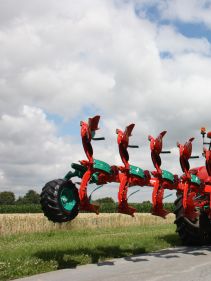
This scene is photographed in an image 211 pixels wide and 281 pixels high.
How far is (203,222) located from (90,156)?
455 cm

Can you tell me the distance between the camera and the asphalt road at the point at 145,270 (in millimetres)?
7102

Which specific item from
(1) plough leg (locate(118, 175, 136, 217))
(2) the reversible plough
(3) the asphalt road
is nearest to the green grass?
(3) the asphalt road

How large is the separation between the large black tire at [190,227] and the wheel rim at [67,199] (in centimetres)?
391

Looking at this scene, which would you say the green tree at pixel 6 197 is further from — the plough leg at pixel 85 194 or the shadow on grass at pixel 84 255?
the plough leg at pixel 85 194

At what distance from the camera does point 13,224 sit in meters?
20.8

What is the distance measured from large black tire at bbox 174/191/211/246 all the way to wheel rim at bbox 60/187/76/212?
12.8ft

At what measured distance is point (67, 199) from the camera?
7.88 m

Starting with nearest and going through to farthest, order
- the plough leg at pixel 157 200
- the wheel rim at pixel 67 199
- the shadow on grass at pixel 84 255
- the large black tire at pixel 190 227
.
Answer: the wheel rim at pixel 67 199 < the shadow on grass at pixel 84 255 < the plough leg at pixel 157 200 < the large black tire at pixel 190 227

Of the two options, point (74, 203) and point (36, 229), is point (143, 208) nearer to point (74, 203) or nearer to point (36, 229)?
point (36, 229)

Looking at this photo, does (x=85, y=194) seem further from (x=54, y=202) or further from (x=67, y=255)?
(x=67, y=255)

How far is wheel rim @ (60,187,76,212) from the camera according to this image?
→ 7752 mm

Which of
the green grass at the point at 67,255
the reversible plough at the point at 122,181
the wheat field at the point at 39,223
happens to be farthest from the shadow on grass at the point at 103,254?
the wheat field at the point at 39,223

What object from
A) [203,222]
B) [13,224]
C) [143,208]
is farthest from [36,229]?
[143,208]

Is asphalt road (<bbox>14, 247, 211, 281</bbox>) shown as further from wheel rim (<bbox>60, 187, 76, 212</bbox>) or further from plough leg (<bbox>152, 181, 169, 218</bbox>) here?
wheel rim (<bbox>60, 187, 76, 212</bbox>)
